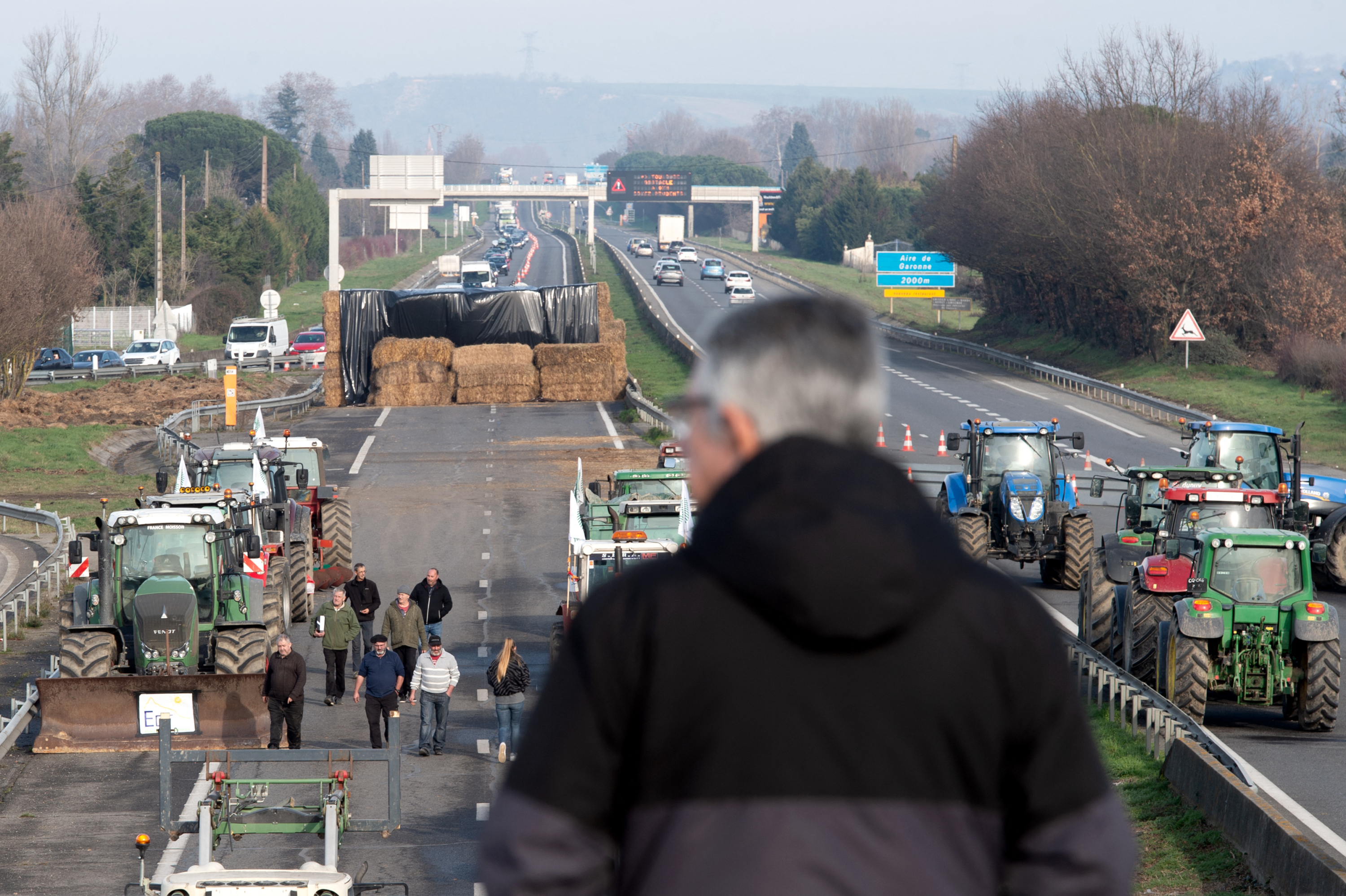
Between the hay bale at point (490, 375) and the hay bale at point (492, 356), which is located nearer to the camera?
the hay bale at point (490, 375)

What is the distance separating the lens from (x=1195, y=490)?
1959cm

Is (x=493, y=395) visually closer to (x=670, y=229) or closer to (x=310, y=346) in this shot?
Answer: (x=310, y=346)

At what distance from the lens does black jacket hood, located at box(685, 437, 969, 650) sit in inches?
92.0

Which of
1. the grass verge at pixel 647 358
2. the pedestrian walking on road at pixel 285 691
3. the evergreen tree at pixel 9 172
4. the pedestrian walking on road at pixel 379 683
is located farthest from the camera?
the evergreen tree at pixel 9 172

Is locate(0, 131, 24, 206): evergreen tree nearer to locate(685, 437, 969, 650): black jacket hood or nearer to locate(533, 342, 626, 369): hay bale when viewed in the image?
locate(533, 342, 626, 369): hay bale

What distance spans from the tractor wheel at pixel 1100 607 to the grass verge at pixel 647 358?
2353cm

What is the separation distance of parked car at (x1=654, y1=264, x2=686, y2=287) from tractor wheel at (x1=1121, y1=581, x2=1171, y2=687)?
274 feet

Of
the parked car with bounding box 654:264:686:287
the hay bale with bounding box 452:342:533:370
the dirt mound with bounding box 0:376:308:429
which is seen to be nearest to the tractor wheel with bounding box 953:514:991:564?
the hay bale with bounding box 452:342:533:370

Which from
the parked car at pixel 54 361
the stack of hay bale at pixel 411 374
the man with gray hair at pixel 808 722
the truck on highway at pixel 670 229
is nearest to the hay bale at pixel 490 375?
the stack of hay bale at pixel 411 374

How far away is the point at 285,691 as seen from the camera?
16766mm

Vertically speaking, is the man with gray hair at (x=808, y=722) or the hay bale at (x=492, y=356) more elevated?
the man with gray hair at (x=808, y=722)

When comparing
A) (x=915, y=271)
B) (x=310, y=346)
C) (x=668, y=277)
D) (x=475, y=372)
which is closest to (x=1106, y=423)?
(x=475, y=372)

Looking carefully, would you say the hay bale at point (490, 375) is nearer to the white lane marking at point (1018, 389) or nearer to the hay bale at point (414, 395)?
the hay bale at point (414, 395)

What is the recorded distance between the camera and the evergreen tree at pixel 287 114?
18488 centimetres
